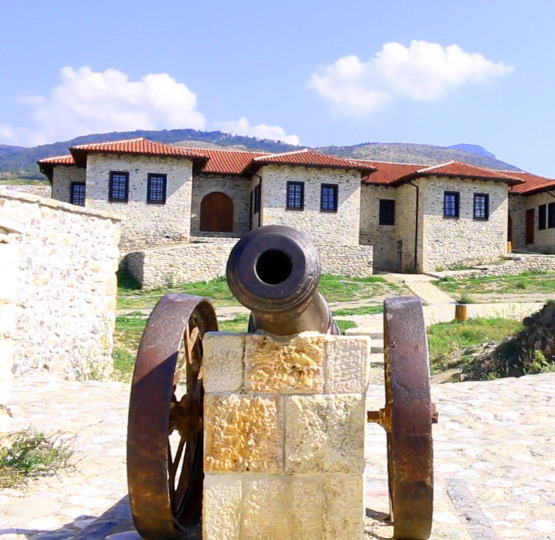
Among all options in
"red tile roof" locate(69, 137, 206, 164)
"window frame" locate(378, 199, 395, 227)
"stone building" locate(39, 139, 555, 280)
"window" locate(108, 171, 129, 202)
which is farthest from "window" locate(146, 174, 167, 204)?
"window frame" locate(378, 199, 395, 227)

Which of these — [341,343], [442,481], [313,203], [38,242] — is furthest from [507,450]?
[313,203]

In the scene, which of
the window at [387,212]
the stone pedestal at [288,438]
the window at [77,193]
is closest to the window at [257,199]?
the window at [387,212]

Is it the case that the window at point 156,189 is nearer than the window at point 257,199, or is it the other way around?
the window at point 156,189

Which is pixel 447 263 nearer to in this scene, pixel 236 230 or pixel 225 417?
pixel 236 230

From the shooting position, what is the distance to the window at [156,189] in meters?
26.8

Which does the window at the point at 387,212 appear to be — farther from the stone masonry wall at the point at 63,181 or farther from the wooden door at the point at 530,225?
the stone masonry wall at the point at 63,181

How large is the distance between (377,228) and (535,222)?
323 inches

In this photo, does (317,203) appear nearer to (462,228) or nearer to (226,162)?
(226,162)

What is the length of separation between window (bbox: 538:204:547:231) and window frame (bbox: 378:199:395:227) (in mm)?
7287

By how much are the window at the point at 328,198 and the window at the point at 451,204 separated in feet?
16.5

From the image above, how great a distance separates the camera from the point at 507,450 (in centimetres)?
520

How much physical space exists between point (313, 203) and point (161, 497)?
25.4 meters

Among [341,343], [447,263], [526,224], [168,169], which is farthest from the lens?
[526,224]

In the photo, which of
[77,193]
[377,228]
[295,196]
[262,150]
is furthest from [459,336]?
[262,150]
